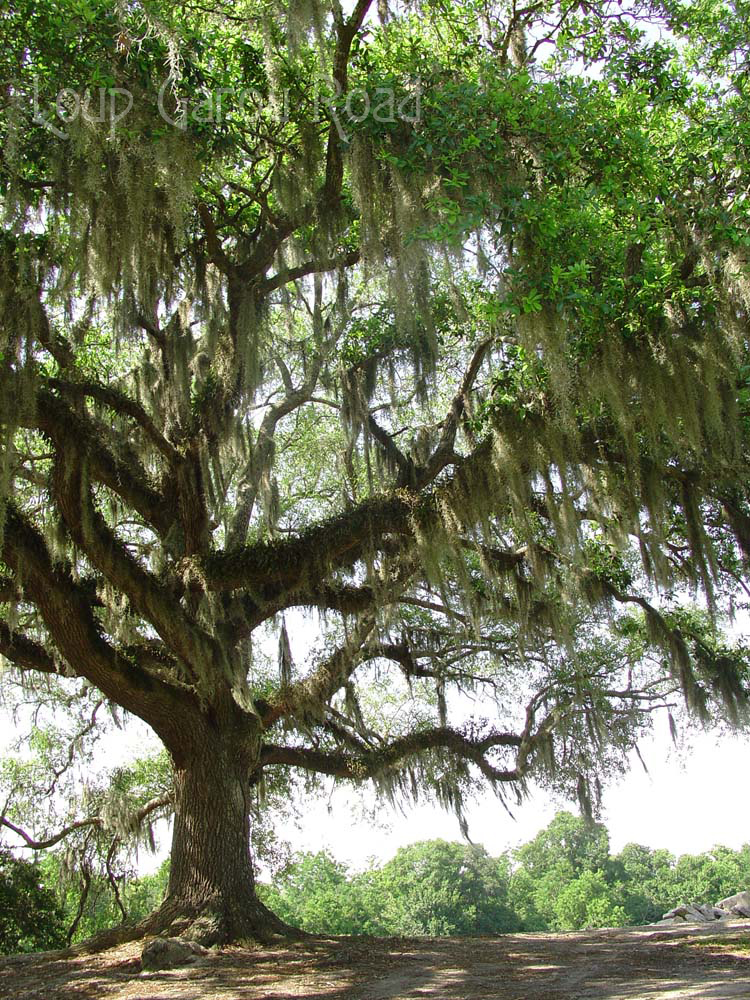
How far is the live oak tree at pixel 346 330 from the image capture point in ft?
18.2

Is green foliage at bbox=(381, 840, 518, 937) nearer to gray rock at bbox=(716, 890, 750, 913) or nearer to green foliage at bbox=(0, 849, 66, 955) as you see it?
gray rock at bbox=(716, 890, 750, 913)

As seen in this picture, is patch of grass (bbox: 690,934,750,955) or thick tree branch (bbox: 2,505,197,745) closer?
patch of grass (bbox: 690,934,750,955)

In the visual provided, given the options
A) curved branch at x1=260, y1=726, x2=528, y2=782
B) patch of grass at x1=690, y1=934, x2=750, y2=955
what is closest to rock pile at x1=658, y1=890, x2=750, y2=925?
curved branch at x1=260, y1=726, x2=528, y2=782

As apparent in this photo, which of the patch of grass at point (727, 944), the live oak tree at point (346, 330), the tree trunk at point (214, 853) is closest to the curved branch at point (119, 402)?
the live oak tree at point (346, 330)

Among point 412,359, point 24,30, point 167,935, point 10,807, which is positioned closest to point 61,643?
point 167,935

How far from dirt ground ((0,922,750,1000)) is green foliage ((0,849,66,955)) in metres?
4.16

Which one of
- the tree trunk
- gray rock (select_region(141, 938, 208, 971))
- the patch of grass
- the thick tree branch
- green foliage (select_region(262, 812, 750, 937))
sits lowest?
green foliage (select_region(262, 812, 750, 937))

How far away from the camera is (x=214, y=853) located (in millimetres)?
7426

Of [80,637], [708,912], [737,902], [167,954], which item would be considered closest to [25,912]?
[167,954]

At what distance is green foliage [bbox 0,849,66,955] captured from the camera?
11086mm

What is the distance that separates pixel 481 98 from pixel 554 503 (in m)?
3.12

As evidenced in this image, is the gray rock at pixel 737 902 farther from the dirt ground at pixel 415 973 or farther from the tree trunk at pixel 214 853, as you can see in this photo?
the tree trunk at pixel 214 853

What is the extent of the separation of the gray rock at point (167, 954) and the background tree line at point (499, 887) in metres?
8.64

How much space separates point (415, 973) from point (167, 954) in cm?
185
